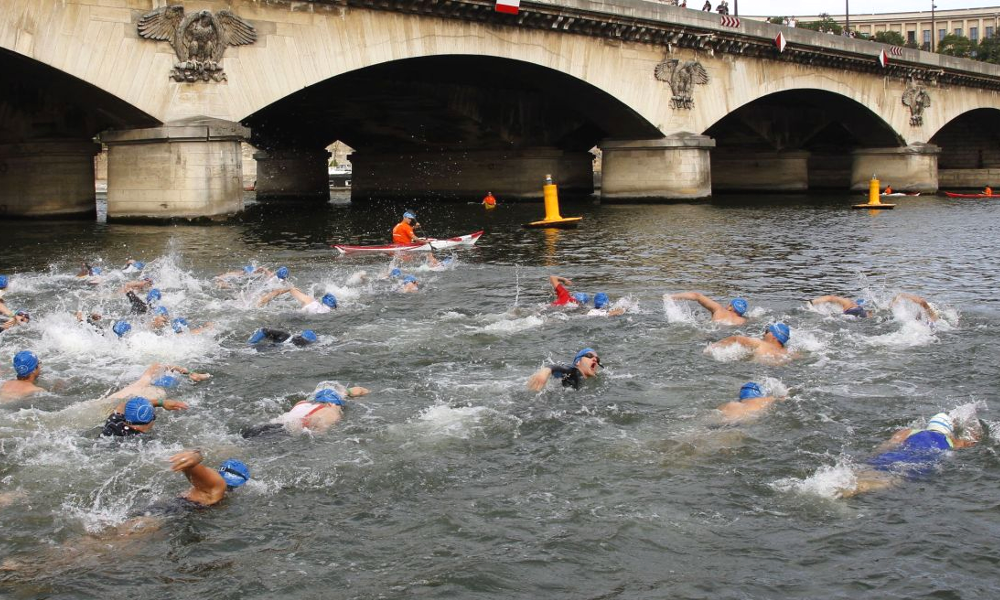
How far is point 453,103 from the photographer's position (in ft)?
161

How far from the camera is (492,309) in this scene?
62.4 ft

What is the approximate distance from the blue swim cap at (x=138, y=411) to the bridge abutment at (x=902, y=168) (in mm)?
58144

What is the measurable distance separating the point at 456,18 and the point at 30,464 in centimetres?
Answer: 3035

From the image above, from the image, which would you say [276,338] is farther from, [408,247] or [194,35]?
[194,35]

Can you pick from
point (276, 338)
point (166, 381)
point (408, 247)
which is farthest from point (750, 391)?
point (408, 247)

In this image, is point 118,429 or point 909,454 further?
point 118,429

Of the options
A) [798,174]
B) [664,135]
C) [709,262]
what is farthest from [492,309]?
[798,174]

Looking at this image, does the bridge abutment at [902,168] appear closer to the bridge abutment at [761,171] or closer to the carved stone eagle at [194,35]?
the bridge abutment at [761,171]

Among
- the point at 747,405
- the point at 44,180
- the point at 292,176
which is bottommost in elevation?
the point at 747,405

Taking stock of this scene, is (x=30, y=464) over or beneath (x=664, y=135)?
beneath

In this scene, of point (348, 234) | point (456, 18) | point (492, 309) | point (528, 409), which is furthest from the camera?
point (456, 18)

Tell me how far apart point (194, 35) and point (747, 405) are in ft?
83.2

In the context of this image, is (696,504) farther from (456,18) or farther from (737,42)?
(737,42)

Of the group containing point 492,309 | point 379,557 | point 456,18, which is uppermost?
point 456,18
